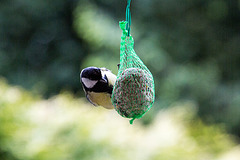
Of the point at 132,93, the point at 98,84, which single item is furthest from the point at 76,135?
the point at 132,93

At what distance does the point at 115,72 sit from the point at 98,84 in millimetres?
2660

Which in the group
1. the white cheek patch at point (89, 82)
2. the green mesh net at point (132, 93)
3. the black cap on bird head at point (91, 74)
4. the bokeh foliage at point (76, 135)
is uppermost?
the bokeh foliage at point (76, 135)

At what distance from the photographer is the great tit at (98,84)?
4.09 feet

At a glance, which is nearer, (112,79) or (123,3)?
(112,79)

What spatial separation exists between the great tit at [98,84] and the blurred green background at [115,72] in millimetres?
1098

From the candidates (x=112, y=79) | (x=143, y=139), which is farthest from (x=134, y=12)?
(x=112, y=79)

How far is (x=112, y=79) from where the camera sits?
1337mm

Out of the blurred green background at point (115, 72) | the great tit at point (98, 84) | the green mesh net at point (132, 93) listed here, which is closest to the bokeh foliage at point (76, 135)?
the blurred green background at point (115, 72)

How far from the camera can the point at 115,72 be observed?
12.9 ft

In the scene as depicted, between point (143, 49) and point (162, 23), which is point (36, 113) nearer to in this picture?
point (143, 49)

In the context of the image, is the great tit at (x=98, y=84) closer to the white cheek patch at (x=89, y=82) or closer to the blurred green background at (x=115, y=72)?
the white cheek patch at (x=89, y=82)

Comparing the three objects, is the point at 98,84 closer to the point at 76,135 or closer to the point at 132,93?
the point at 132,93

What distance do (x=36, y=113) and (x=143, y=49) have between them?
221 centimetres

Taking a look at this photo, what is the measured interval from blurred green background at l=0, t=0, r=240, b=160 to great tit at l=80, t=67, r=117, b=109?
1.10 metres
